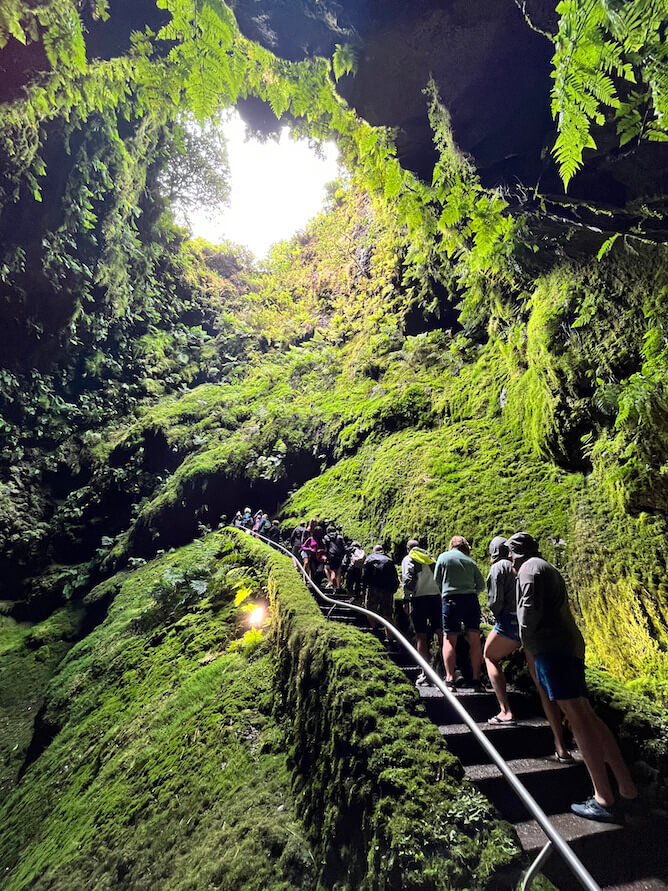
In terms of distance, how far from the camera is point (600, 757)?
8.59 ft

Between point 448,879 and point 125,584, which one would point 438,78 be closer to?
point 448,879

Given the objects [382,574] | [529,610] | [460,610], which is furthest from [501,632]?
[382,574]

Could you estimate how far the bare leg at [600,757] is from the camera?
2.61m

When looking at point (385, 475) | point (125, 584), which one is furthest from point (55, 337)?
point (385, 475)

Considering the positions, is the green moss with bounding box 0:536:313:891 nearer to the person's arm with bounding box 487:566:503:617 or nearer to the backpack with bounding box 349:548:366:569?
the backpack with bounding box 349:548:366:569

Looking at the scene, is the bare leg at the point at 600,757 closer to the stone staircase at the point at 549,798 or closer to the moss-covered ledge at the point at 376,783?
the stone staircase at the point at 549,798

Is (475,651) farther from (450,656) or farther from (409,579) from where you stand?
(409,579)

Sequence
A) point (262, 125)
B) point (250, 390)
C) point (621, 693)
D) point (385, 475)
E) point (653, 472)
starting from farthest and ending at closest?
point (250, 390)
point (262, 125)
point (385, 475)
point (653, 472)
point (621, 693)

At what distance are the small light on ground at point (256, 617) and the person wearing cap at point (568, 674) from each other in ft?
15.2

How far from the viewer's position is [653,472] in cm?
412

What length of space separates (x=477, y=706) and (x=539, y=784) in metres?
1.05

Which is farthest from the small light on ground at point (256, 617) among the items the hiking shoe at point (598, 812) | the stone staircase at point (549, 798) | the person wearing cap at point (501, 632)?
the hiking shoe at point (598, 812)

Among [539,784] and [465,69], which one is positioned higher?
[465,69]

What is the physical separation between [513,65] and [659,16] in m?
4.95
